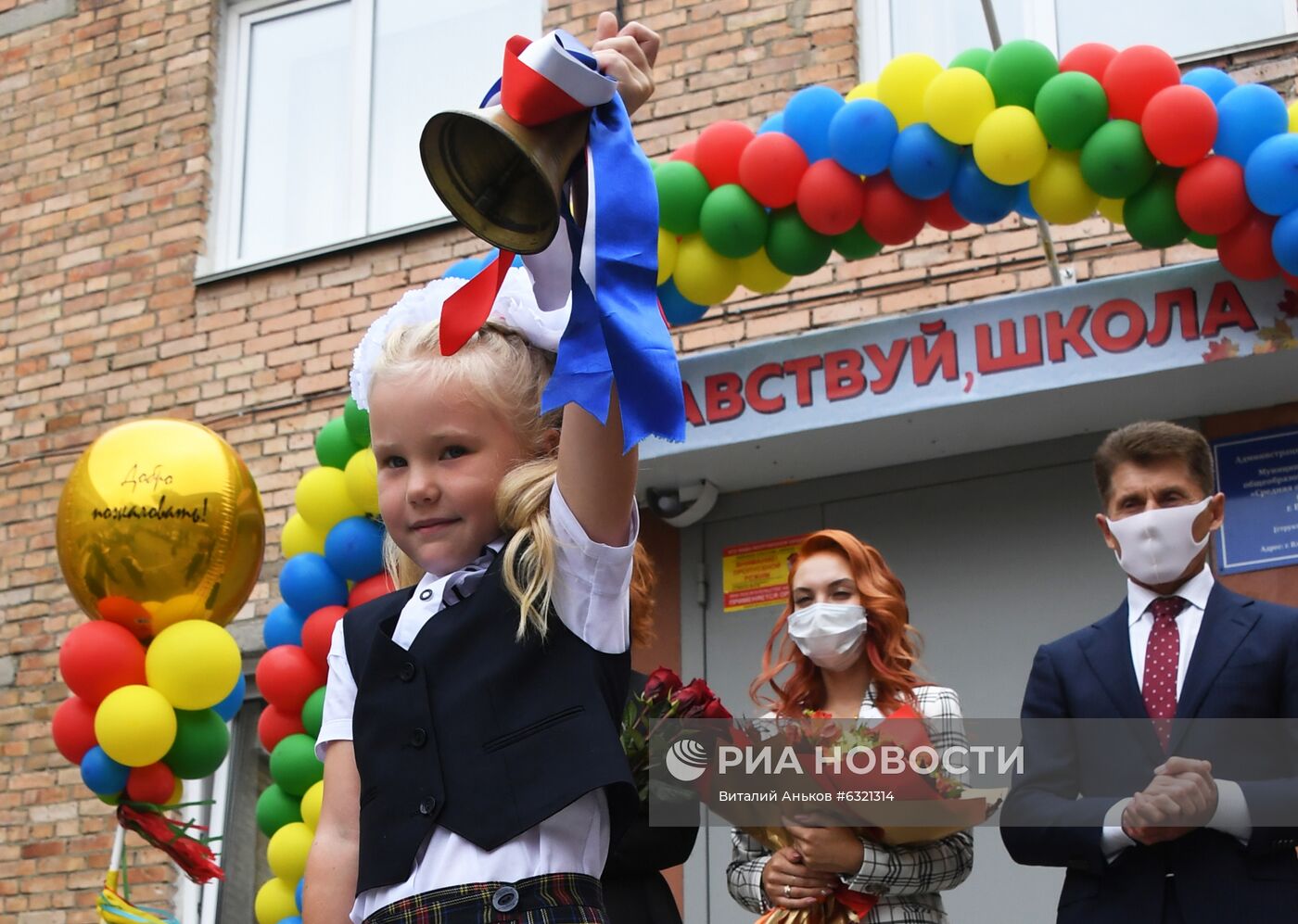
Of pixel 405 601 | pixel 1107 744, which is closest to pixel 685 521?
pixel 1107 744

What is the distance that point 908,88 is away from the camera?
17.0ft

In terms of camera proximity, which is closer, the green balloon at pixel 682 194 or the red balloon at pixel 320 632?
the green balloon at pixel 682 194

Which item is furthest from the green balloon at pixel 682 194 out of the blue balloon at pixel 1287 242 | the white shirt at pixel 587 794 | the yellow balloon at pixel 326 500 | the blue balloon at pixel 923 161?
the white shirt at pixel 587 794

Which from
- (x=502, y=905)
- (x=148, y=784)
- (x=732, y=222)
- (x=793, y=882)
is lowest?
(x=502, y=905)

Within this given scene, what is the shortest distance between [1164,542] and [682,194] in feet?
6.93

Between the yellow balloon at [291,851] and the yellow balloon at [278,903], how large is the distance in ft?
0.11

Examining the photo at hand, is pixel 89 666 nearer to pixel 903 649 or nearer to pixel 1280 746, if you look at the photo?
pixel 903 649

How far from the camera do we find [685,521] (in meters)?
6.86

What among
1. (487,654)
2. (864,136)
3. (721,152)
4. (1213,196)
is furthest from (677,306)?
(487,654)

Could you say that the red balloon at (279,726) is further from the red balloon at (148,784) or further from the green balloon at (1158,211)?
the green balloon at (1158,211)

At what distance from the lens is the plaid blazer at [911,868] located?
3688mm

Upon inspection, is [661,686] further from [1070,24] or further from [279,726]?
[1070,24]

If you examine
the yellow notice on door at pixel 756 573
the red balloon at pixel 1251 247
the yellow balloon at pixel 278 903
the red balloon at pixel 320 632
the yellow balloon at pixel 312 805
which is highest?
the red balloon at pixel 1251 247

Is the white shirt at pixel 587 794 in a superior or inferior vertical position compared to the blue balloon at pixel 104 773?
inferior
